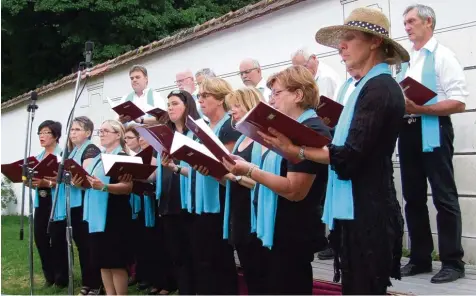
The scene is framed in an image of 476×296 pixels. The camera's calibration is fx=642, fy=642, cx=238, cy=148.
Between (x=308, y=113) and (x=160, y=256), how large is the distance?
3031 millimetres

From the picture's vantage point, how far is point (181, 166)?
15.5ft

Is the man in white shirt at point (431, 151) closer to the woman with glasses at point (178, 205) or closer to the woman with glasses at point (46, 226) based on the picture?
the woman with glasses at point (178, 205)

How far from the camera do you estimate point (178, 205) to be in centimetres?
479

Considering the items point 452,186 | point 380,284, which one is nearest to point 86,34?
point 452,186

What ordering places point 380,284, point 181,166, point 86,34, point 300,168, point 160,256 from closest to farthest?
point 380,284
point 300,168
point 181,166
point 160,256
point 86,34

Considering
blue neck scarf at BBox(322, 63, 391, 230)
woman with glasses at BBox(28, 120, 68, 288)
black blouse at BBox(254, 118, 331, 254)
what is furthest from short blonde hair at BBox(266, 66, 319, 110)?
woman with glasses at BBox(28, 120, 68, 288)

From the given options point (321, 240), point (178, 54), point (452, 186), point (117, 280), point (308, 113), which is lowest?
point (117, 280)

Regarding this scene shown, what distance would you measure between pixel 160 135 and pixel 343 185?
171cm

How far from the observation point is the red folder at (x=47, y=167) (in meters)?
5.86

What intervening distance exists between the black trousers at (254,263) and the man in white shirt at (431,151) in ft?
4.66

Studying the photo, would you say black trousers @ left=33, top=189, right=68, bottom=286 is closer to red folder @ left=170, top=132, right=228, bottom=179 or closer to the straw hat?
red folder @ left=170, top=132, right=228, bottom=179

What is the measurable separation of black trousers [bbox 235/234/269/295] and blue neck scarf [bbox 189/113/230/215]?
0.56m

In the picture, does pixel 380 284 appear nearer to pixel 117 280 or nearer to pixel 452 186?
pixel 452 186

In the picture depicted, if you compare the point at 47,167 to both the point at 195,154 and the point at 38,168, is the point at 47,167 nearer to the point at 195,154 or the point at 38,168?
the point at 38,168
